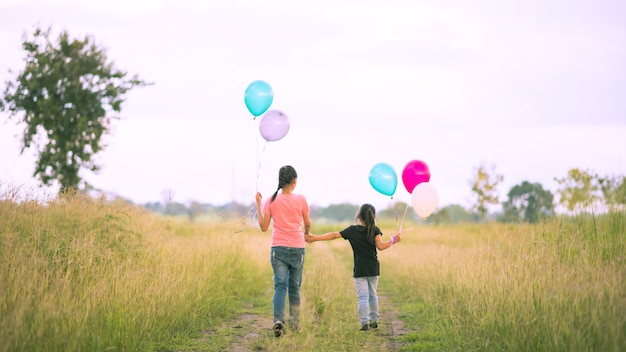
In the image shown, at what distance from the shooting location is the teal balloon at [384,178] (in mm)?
9180

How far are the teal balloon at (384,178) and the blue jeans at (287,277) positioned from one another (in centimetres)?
201

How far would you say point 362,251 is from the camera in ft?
27.5

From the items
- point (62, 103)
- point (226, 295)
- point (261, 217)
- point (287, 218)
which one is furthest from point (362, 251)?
point (62, 103)

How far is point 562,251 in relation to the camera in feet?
32.3

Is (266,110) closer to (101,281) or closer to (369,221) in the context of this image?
(369,221)

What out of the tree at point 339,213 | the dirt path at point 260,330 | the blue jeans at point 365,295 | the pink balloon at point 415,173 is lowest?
the dirt path at point 260,330

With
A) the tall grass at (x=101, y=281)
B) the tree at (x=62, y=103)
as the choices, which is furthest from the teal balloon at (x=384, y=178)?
the tree at (x=62, y=103)

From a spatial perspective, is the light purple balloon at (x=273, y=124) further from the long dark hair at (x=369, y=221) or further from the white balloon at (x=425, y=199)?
the white balloon at (x=425, y=199)

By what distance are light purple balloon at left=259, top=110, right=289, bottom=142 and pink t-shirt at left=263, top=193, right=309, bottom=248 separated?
1.39 meters

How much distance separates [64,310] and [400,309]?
6665 mm

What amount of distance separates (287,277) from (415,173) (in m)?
2.87

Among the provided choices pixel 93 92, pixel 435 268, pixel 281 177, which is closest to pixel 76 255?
pixel 281 177

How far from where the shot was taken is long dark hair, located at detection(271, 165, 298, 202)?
782cm

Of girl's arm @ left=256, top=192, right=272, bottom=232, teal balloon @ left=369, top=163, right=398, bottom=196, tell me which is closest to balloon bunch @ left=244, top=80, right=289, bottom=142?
girl's arm @ left=256, top=192, right=272, bottom=232
